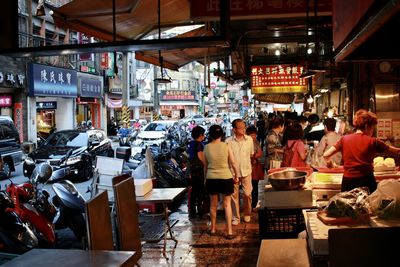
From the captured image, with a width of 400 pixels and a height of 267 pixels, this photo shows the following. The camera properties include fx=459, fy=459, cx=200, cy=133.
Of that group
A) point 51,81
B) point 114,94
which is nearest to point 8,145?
point 51,81

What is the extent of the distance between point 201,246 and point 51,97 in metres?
26.6

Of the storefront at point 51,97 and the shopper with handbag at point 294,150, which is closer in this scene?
the shopper with handbag at point 294,150

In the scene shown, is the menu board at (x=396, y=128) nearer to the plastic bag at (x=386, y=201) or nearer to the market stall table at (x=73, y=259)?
the plastic bag at (x=386, y=201)

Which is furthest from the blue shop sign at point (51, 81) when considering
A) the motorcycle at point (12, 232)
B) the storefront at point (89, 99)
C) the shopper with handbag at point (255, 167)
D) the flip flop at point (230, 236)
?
the motorcycle at point (12, 232)

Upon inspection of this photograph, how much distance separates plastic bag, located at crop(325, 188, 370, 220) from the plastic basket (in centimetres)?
133

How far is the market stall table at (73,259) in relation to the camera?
9.14 ft

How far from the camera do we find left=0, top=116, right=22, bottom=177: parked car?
17.3 m

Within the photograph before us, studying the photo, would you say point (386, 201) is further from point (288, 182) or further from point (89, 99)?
point (89, 99)

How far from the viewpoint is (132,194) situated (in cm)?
484

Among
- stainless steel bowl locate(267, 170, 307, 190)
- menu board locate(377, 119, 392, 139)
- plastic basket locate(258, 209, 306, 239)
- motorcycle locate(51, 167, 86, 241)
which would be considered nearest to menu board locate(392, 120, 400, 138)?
menu board locate(377, 119, 392, 139)

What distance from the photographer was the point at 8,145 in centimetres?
1777

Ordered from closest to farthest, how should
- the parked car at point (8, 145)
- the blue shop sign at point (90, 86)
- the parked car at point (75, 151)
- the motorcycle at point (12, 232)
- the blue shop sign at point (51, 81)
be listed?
1. the motorcycle at point (12, 232)
2. the parked car at point (75, 151)
3. the parked car at point (8, 145)
4. the blue shop sign at point (51, 81)
5. the blue shop sign at point (90, 86)

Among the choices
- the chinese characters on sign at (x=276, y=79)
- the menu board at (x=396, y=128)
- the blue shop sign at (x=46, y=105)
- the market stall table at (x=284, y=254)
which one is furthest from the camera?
the blue shop sign at (x=46, y=105)

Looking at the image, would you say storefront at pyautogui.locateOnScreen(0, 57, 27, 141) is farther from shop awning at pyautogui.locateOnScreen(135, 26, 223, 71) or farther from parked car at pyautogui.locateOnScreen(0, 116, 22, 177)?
shop awning at pyautogui.locateOnScreen(135, 26, 223, 71)
